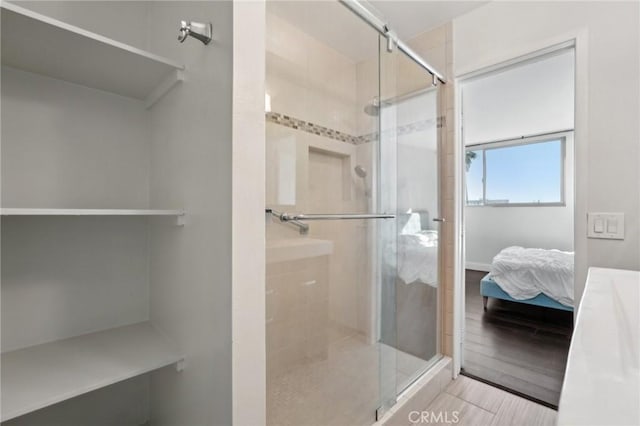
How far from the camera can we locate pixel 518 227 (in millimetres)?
5199

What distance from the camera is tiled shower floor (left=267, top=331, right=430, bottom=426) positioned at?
1521mm

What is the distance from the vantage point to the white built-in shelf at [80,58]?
82cm

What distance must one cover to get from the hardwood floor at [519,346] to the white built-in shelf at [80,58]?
8.35 feet

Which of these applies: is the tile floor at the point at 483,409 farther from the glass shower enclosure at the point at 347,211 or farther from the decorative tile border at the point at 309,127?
the decorative tile border at the point at 309,127

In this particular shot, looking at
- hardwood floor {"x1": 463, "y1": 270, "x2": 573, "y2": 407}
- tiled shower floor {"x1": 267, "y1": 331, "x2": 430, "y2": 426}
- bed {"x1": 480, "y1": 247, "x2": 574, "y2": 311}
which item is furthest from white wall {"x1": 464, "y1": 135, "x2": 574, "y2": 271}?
tiled shower floor {"x1": 267, "y1": 331, "x2": 430, "y2": 426}

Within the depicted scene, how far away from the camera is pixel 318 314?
202cm

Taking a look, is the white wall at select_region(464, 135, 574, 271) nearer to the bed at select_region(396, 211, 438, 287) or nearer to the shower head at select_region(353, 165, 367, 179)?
the bed at select_region(396, 211, 438, 287)

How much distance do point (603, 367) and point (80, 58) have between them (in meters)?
1.51

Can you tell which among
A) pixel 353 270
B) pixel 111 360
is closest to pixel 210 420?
pixel 111 360

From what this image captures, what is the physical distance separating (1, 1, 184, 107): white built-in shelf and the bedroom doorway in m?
1.94

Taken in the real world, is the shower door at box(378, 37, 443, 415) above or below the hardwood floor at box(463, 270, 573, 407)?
above

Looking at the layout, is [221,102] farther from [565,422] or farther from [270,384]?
[270,384]

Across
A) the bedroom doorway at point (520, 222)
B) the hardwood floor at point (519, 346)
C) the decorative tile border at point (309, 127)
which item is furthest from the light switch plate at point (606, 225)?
the decorative tile border at point (309, 127)

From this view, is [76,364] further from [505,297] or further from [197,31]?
[505,297]
